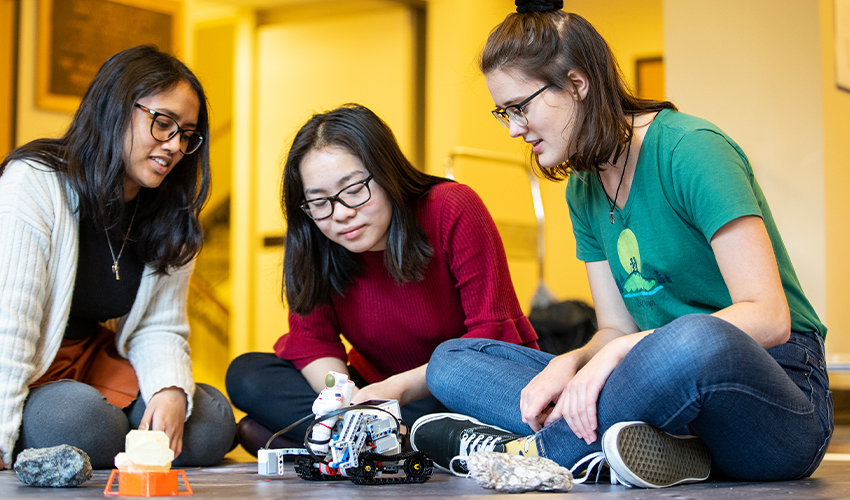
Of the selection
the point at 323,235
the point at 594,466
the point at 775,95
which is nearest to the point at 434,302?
the point at 323,235

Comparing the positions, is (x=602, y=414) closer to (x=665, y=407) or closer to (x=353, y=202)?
(x=665, y=407)

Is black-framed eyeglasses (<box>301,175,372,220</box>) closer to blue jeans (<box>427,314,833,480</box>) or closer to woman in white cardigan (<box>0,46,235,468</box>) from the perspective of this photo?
woman in white cardigan (<box>0,46,235,468</box>)

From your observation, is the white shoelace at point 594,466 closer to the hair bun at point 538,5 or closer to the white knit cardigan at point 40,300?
the hair bun at point 538,5

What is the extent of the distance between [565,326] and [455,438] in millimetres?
1655

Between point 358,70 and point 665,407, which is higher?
point 358,70

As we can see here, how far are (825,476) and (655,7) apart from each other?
160 inches

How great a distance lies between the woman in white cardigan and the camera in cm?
148

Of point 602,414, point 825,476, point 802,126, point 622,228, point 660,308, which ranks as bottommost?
point 825,476

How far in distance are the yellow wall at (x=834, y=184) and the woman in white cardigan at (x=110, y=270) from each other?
2255mm

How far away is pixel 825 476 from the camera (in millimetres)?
1286

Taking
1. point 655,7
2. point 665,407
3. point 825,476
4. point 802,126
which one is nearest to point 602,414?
point 665,407

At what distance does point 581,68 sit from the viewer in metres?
1.28

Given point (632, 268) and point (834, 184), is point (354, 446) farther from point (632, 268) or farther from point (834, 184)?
point (834, 184)

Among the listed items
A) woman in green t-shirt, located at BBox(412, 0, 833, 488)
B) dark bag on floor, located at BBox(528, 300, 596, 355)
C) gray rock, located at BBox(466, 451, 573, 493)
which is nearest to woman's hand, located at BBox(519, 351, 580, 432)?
woman in green t-shirt, located at BBox(412, 0, 833, 488)
